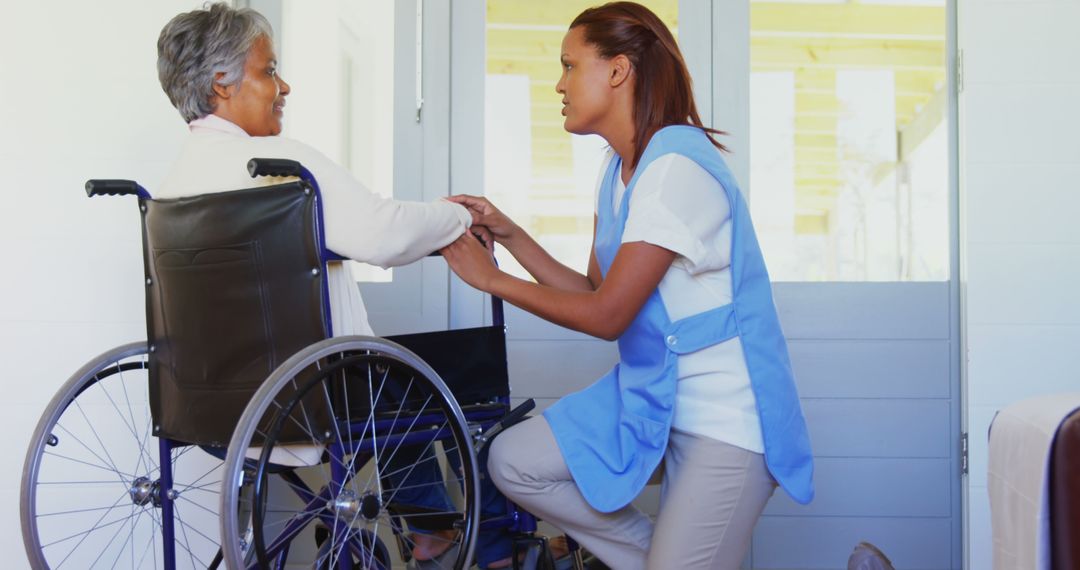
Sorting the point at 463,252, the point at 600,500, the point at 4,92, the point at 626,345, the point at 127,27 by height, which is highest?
the point at 127,27

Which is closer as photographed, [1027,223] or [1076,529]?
[1076,529]

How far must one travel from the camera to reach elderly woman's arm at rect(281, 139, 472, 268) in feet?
5.55

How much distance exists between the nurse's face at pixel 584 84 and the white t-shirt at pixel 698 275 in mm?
223

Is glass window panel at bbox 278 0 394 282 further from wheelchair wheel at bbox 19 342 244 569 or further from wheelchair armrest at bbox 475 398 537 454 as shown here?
wheelchair armrest at bbox 475 398 537 454

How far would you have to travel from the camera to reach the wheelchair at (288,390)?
5.19 ft

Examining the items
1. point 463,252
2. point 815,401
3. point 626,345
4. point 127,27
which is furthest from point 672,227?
point 127,27

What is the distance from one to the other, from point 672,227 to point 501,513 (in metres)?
0.67

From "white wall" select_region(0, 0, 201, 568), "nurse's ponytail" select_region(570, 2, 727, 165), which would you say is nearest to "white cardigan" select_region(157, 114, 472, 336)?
"nurse's ponytail" select_region(570, 2, 727, 165)

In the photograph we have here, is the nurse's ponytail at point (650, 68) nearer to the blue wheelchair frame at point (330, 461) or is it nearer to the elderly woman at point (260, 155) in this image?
the elderly woman at point (260, 155)

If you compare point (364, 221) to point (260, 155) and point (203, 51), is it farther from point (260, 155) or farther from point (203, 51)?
point (203, 51)

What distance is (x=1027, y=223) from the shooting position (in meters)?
2.62

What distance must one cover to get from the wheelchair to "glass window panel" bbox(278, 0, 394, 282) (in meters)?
1.08

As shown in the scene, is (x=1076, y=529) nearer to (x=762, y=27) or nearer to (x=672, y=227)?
(x=672, y=227)

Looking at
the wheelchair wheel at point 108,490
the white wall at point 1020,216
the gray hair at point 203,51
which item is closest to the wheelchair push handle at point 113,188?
the gray hair at point 203,51
